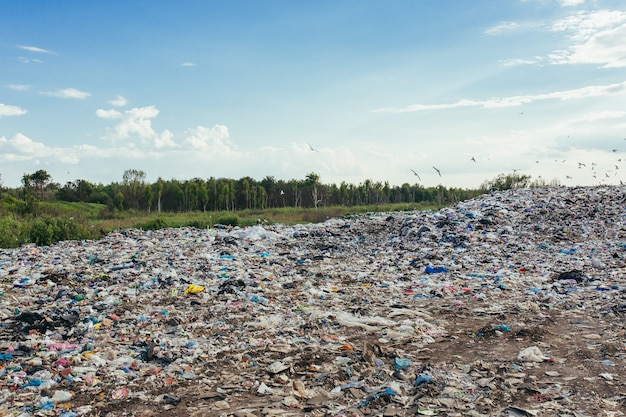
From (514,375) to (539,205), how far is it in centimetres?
905

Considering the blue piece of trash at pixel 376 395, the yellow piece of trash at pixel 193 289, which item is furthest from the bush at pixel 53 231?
the blue piece of trash at pixel 376 395

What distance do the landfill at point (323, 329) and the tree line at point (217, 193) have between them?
2786 centimetres

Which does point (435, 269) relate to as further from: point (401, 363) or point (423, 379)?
point (423, 379)

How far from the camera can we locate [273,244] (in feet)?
35.3

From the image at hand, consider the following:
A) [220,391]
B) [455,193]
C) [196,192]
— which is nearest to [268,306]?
[220,391]

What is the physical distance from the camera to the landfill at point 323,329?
3381mm

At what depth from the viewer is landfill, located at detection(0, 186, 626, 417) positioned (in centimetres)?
338

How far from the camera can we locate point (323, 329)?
489cm

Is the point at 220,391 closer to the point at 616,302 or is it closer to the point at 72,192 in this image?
the point at 616,302

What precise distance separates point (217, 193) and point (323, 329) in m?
38.4

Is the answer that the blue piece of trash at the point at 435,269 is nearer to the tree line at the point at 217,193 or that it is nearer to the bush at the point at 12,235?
the bush at the point at 12,235

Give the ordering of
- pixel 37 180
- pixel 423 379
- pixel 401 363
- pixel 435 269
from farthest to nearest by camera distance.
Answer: pixel 37 180
pixel 435 269
pixel 401 363
pixel 423 379

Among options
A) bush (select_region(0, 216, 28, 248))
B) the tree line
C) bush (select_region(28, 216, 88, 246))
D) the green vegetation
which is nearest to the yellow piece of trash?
bush (select_region(28, 216, 88, 246))

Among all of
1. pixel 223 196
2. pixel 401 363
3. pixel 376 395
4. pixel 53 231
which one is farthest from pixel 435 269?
pixel 223 196
